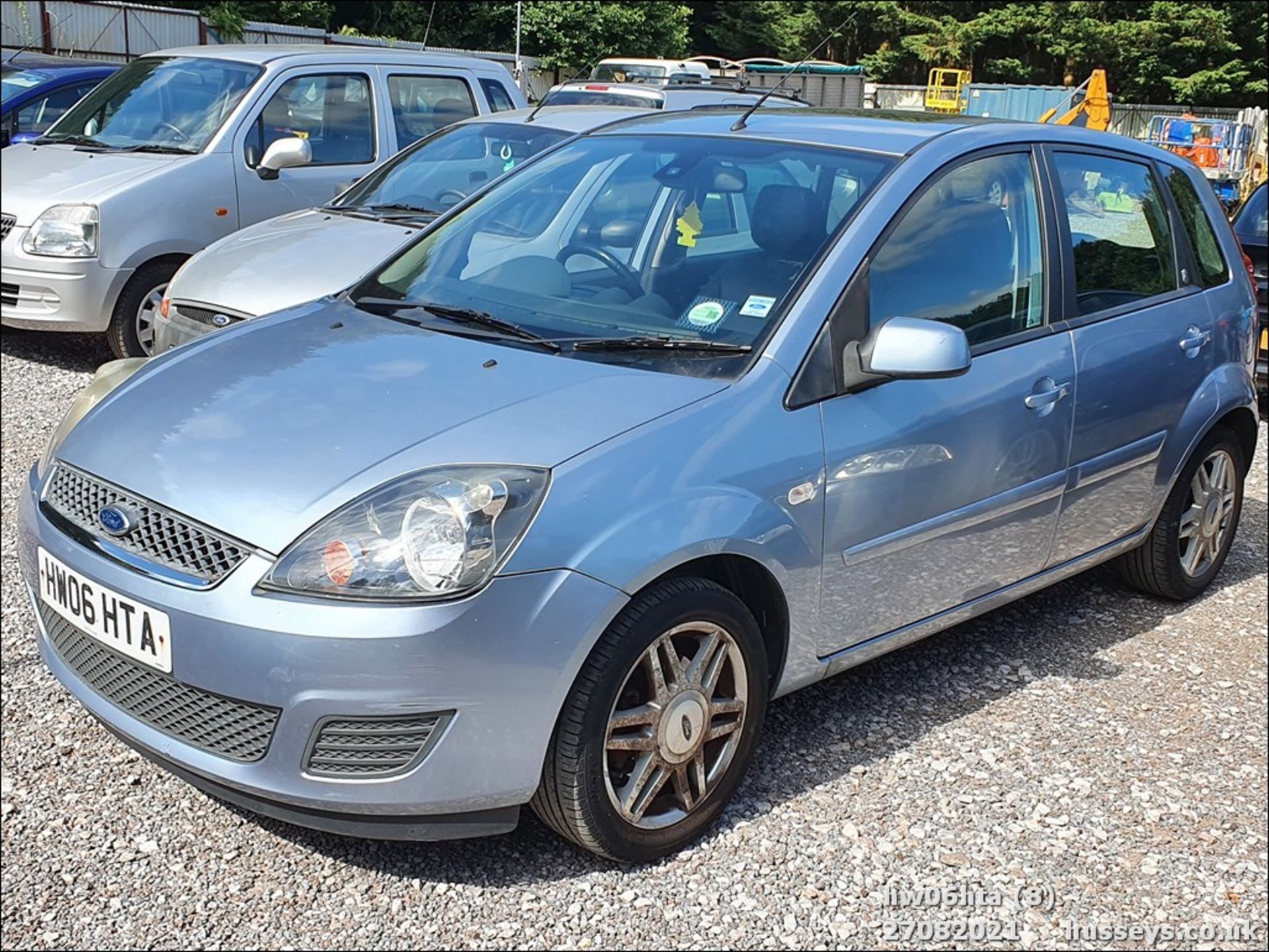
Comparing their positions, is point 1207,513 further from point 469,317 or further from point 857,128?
point 469,317

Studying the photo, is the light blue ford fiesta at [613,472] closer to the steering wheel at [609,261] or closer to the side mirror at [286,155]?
the steering wheel at [609,261]

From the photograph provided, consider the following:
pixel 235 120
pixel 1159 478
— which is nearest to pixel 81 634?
pixel 1159 478

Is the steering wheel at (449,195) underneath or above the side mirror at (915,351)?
underneath

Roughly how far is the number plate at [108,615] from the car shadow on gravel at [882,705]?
→ 2.01 ft

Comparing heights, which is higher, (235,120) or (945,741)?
(235,120)

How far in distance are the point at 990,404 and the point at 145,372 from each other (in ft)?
7.70

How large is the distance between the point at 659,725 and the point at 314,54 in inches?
260

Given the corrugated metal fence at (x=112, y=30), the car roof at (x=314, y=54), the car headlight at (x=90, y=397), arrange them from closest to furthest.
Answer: the car headlight at (x=90, y=397) < the car roof at (x=314, y=54) < the corrugated metal fence at (x=112, y=30)

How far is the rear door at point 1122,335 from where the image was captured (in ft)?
14.1

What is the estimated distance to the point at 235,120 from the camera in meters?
8.10

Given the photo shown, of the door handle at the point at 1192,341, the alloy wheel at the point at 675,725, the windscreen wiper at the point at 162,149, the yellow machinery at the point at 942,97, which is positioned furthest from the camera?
the yellow machinery at the point at 942,97

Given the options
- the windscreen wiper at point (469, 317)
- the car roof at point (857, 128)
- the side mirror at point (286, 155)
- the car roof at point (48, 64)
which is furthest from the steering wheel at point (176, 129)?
the windscreen wiper at point (469, 317)

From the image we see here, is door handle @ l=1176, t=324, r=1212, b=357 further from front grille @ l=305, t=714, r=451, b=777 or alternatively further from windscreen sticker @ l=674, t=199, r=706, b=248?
front grille @ l=305, t=714, r=451, b=777

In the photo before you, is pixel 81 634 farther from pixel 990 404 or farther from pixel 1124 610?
pixel 1124 610
